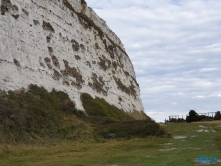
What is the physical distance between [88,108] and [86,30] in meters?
18.9

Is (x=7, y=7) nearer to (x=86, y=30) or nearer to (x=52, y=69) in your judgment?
(x=52, y=69)

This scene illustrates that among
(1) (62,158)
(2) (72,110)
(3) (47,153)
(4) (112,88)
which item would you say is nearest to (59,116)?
(2) (72,110)

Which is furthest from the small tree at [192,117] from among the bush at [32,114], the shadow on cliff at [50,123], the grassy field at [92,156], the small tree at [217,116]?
the grassy field at [92,156]

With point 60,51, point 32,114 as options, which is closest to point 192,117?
point 60,51

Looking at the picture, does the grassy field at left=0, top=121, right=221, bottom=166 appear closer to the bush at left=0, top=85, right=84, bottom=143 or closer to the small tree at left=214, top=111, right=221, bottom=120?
the bush at left=0, top=85, right=84, bottom=143

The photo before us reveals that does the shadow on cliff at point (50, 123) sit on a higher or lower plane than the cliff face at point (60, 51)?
lower

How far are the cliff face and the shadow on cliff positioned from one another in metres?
1.67

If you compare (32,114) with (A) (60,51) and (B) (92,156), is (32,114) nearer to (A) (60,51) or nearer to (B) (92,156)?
(B) (92,156)

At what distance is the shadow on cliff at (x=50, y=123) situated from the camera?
86.0 ft

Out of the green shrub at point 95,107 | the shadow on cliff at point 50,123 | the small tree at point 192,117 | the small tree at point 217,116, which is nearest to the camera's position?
the shadow on cliff at point 50,123

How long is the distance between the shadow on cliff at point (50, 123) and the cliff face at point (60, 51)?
167cm

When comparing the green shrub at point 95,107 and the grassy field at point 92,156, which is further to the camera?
the green shrub at point 95,107

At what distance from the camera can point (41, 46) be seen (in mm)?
40875

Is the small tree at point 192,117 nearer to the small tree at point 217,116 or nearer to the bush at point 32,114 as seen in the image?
the small tree at point 217,116
